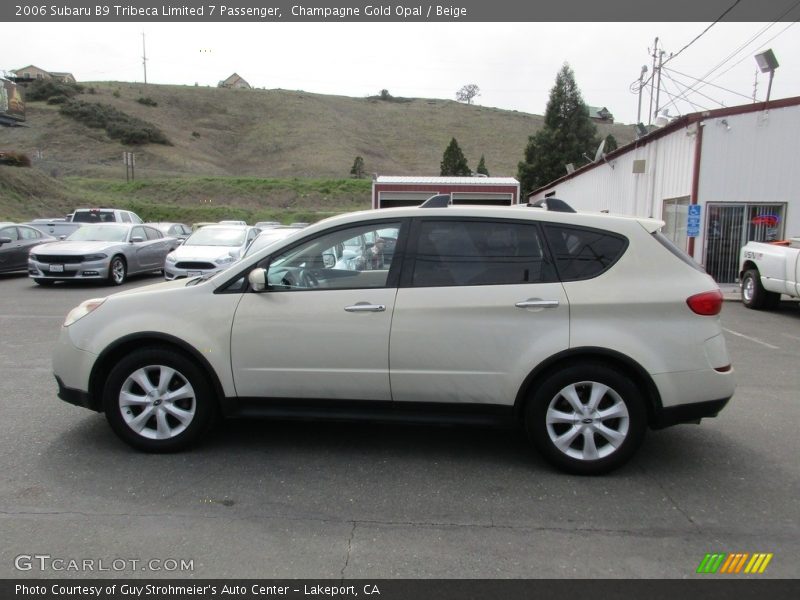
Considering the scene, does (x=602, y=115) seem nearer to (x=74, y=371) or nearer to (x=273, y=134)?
(x=273, y=134)

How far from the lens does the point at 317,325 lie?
159 inches

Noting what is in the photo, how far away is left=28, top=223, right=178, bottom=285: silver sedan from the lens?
13633mm

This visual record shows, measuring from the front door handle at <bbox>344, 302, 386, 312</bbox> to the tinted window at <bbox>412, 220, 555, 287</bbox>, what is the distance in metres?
0.28

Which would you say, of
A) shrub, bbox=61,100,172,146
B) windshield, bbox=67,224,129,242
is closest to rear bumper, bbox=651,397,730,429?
windshield, bbox=67,224,129,242

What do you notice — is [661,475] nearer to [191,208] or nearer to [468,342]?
[468,342]

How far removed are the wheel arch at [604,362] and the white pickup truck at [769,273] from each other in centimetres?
856

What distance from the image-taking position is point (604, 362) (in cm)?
394

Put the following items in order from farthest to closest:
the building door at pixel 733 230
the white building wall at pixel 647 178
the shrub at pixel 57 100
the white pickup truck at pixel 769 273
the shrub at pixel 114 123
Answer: the shrub at pixel 57 100 → the shrub at pixel 114 123 → the white building wall at pixel 647 178 → the building door at pixel 733 230 → the white pickup truck at pixel 769 273

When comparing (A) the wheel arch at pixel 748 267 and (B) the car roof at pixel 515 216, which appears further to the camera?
(A) the wheel arch at pixel 748 267

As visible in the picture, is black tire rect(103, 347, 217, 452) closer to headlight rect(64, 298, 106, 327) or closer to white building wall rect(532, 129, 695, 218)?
headlight rect(64, 298, 106, 327)

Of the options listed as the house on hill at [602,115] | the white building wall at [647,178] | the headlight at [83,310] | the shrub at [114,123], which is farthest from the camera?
the house on hill at [602,115]

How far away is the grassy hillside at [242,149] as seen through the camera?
154 ft

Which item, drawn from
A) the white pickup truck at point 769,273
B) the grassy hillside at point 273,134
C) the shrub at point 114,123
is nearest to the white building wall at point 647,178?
the white pickup truck at point 769,273

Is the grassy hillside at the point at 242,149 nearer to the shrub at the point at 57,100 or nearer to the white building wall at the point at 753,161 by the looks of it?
the shrub at the point at 57,100
